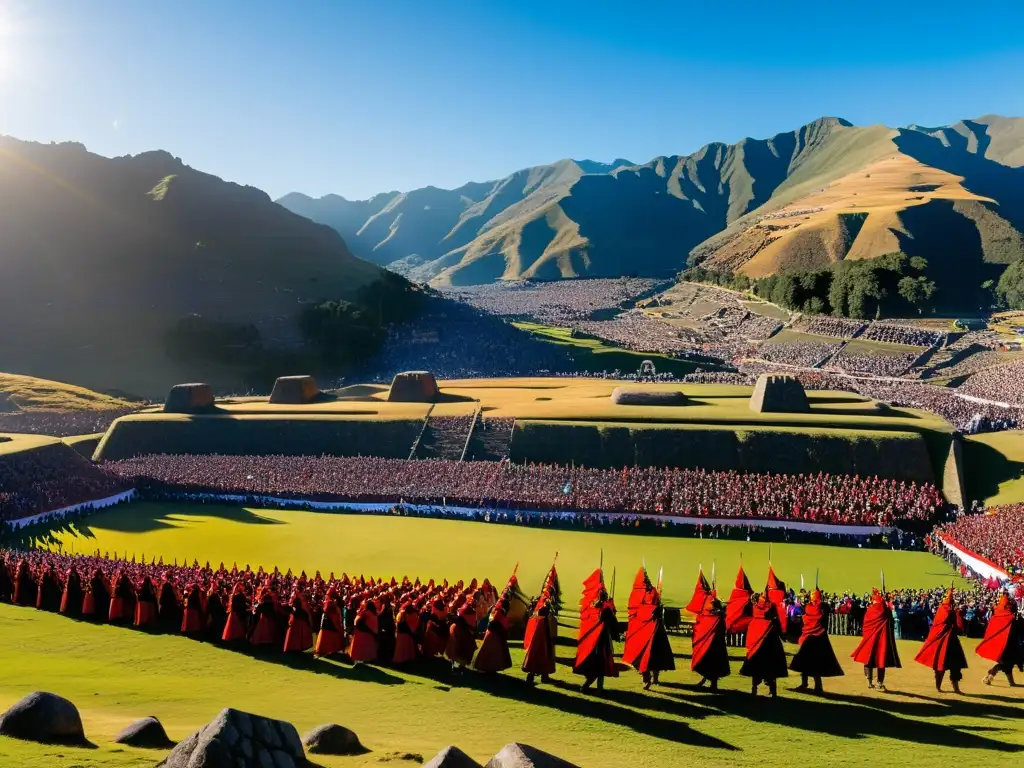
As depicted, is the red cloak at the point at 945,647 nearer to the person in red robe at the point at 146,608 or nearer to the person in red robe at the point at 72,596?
the person in red robe at the point at 146,608

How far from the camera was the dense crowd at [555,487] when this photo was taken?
31297 mm

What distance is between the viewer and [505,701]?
44.0 feet

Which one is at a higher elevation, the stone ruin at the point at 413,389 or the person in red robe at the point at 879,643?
the stone ruin at the point at 413,389

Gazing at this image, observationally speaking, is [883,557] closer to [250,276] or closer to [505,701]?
[505,701]

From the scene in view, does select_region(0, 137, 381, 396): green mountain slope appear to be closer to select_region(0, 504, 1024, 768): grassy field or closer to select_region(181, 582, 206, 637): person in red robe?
select_region(181, 582, 206, 637): person in red robe

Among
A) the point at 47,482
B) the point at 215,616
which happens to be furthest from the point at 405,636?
the point at 47,482

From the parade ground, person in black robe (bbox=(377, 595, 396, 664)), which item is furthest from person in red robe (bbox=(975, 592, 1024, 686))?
person in black robe (bbox=(377, 595, 396, 664))

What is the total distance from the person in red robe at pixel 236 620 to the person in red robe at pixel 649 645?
7.96 metres

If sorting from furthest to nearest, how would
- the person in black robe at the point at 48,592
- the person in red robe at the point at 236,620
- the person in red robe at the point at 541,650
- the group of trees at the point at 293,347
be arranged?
the group of trees at the point at 293,347, the person in black robe at the point at 48,592, the person in red robe at the point at 236,620, the person in red robe at the point at 541,650

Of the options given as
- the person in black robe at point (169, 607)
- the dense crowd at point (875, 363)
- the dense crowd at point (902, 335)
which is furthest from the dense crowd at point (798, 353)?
the person in black robe at point (169, 607)

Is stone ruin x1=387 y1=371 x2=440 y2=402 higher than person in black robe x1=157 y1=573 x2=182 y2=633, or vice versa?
stone ruin x1=387 y1=371 x2=440 y2=402

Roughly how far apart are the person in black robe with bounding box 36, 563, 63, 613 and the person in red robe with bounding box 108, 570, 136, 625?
237 cm

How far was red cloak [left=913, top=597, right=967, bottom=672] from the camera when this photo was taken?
13797mm

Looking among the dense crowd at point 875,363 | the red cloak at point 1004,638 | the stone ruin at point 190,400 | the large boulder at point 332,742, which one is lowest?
the large boulder at point 332,742
